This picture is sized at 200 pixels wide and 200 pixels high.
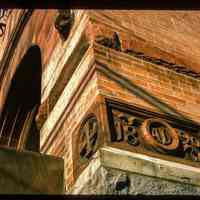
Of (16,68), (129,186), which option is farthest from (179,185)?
(16,68)

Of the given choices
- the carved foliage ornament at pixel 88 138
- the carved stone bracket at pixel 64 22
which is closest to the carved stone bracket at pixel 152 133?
the carved foliage ornament at pixel 88 138

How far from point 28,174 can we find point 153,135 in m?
0.85

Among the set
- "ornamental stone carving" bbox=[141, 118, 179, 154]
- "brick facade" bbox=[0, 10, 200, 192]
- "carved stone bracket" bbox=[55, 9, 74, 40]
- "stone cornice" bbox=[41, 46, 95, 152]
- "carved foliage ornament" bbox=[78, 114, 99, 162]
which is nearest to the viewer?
"carved foliage ornament" bbox=[78, 114, 99, 162]

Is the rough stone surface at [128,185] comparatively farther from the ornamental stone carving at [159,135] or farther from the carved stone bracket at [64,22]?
the carved stone bracket at [64,22]

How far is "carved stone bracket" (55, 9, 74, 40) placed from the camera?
11.3ft

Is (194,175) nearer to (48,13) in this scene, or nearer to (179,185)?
(179,185)

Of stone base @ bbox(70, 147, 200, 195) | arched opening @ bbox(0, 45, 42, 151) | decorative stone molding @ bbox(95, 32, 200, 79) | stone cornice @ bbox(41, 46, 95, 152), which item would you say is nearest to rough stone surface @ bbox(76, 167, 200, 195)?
stone base @ bbox(70, 147, 200, 195)

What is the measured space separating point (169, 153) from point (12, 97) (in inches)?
150

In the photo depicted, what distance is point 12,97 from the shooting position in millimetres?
5770

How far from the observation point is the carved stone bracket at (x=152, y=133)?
7.77 feet

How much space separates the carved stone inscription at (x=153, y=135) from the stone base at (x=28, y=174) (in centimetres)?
49

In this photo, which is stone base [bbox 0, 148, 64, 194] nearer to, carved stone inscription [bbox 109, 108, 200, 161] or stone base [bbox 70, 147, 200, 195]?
stone base [bbox 70, 147, 200, 195]

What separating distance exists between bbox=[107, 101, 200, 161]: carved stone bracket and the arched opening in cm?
279

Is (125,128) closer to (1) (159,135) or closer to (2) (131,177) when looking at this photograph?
(1) (159,135)
